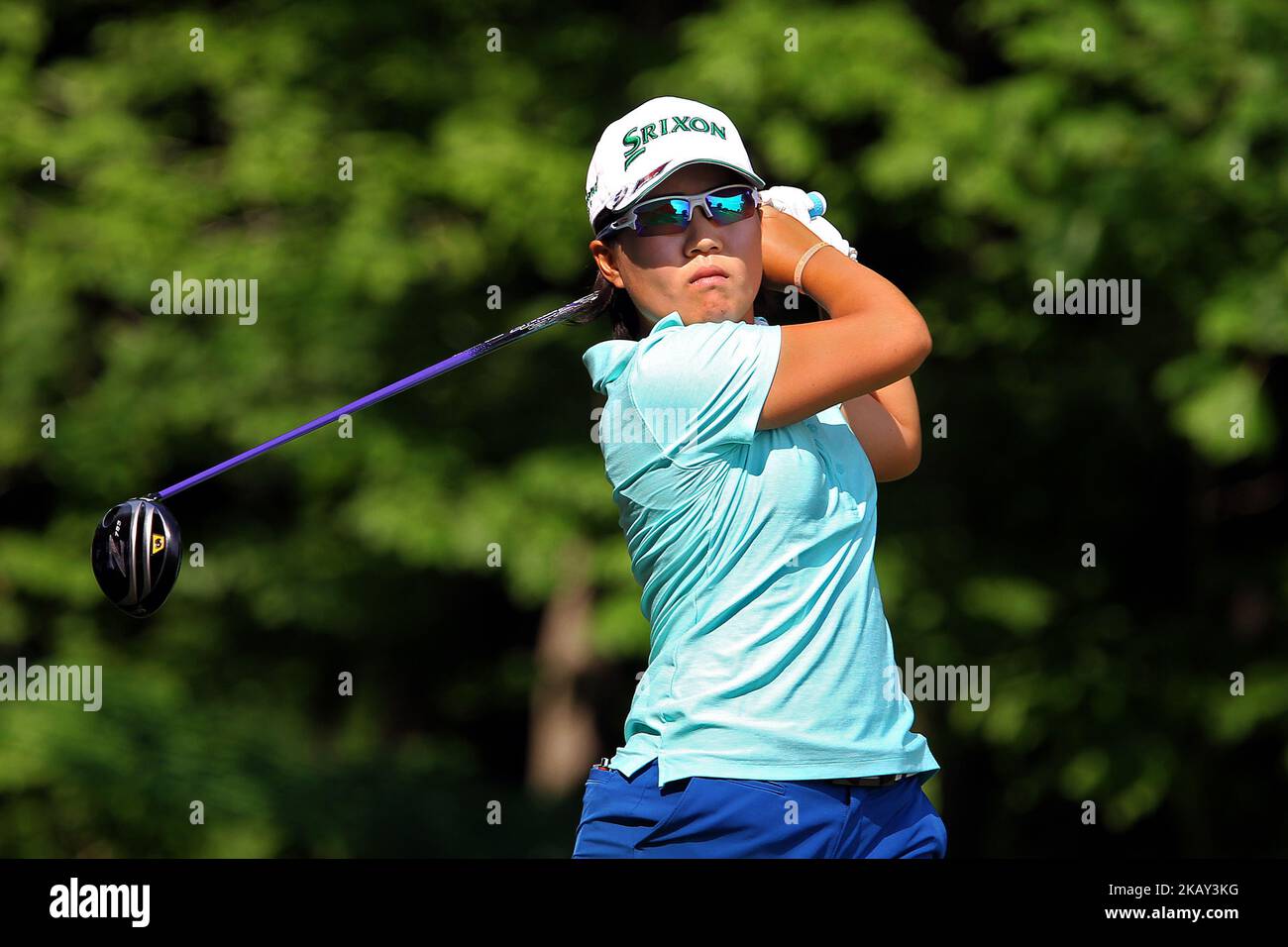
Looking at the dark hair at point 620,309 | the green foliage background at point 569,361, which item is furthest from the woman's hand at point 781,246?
the green foliage background at point 569,361

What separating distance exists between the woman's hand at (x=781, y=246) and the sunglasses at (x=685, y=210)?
0.30 ft

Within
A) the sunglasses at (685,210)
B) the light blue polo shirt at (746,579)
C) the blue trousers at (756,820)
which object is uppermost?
the sunglasses at (685,210)

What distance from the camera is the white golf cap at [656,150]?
2654 mm

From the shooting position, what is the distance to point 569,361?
377 inches

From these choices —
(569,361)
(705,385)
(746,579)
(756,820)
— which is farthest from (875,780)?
(569,361)

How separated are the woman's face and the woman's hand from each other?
4 cm

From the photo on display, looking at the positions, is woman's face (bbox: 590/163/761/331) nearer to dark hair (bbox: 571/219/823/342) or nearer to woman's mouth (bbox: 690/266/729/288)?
woman's mouth (bbox: 690/266/729/288)

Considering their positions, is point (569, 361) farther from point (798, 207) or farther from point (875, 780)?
point (875, 780)

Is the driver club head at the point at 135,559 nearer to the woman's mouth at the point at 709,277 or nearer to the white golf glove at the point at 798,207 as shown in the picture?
the woman's mouth at the point at 709,277

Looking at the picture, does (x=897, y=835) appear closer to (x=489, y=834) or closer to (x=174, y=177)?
(x=489, y=834)

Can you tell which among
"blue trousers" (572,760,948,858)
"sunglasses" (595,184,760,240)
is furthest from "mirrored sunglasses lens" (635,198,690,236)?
"blue trousers" (572,760,948,858)

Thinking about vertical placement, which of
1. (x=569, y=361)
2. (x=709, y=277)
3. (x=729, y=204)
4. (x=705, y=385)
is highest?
(x=569, y=361)

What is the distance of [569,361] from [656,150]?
22.7 feet

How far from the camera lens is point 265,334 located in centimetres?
954
